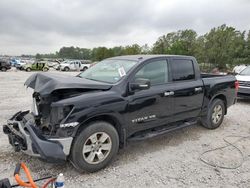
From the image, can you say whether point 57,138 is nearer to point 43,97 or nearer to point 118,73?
point 43,97

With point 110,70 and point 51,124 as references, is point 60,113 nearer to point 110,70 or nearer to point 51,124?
point 51,124

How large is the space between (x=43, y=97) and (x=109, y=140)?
3.74 ft

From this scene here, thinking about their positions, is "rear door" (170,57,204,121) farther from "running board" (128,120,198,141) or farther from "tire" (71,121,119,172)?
"tire" (71,121,119,172)

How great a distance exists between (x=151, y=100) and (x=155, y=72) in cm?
59

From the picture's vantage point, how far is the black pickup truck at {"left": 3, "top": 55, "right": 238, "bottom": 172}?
8.99ft

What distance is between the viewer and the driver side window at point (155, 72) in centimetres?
359

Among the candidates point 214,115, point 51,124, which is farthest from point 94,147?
point 214,115

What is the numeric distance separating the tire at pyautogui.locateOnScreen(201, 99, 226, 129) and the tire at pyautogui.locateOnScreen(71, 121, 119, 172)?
2664mm

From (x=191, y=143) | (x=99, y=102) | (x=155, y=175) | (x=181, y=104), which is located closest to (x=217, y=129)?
(x=191, y=143)

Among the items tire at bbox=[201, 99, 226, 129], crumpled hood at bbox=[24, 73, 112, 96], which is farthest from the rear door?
crumpled hood at bbox=[24, 73, 112, 96]

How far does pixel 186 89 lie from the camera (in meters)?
4.12

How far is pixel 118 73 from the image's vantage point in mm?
3537

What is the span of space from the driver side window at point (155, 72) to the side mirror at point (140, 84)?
221 millimetres

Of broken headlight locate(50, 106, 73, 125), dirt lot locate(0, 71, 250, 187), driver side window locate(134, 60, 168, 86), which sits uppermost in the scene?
driver side window locate(134, 60, 168, 86)
